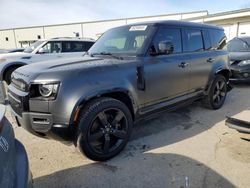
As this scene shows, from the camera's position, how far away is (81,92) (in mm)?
2707

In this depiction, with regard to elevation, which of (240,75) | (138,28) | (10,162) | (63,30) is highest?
(63,30)

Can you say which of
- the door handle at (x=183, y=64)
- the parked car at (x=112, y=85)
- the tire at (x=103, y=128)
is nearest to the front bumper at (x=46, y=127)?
the parked car at (x=112, y=85)

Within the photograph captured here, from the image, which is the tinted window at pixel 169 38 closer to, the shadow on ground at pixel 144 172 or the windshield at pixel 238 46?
the shadow on ground at pixel 144 172

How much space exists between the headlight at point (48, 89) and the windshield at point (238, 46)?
754cm

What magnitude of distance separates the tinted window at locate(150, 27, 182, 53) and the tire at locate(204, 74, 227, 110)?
155cm

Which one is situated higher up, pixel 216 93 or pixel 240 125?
pixel 216 93

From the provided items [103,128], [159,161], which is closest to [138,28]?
[103,128]

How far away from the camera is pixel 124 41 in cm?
390

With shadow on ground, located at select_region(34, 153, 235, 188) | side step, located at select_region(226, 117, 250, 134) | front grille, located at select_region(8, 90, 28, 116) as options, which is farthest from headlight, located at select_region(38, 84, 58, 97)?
side step, located at select_region(226, 117, 250, 134)

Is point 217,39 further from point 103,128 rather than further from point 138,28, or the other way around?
point 103,128

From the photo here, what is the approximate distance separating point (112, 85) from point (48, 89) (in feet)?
2.73

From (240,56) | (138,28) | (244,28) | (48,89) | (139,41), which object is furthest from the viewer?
(244,28)

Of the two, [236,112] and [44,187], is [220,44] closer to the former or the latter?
[236,112]

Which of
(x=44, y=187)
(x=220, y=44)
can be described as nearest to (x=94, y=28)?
(x=220, y=44)
